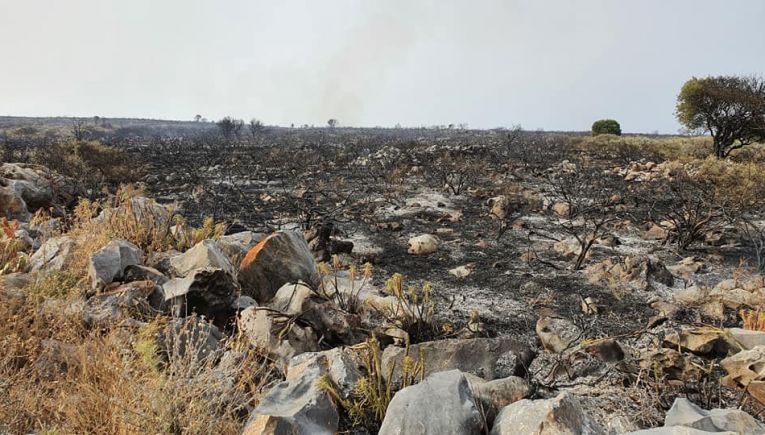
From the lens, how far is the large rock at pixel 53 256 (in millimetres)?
3686

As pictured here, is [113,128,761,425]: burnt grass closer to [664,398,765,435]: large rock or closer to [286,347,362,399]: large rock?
[664,398,765,435]: large rock

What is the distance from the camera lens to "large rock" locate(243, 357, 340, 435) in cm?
183

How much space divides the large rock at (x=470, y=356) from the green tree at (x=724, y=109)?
20068mm

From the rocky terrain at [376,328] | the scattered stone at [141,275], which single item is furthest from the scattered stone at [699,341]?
the scattered stone at [141,275]

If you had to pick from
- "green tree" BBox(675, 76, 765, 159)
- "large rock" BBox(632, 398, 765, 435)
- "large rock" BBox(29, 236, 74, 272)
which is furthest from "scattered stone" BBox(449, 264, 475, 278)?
"green tree" BBox(675, 76, 765, 159)

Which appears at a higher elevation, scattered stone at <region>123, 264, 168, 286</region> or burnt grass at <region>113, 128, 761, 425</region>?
scattered stone at <region>123, 264, 168, 286</region>

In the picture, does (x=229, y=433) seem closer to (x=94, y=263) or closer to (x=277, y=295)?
(x=277, y=295)

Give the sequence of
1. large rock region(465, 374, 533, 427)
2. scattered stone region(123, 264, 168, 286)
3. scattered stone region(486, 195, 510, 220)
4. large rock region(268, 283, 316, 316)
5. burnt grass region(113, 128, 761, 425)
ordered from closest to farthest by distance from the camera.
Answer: large rock region(465, 374, 533, 427) → large rock region(268, 283, 316, 316) → scattered stone region(123, 264, 168, 286) → burnt grass region(113, 128, 761, 425) → scattered stone region(486, 195, 510, 220)

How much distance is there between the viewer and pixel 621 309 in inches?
167

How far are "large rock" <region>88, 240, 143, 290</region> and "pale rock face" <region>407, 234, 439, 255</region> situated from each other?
356 centimetres

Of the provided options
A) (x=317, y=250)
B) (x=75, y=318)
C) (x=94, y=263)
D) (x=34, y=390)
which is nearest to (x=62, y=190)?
(x=317, y=250)

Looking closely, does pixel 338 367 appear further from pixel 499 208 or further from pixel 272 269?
pixel 499 208

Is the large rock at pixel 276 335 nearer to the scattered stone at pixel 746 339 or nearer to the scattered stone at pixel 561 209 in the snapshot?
the scattered stone at pixel 746 339

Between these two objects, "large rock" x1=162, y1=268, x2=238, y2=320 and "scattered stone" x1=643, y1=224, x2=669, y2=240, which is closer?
"large rock" x1=162, y1=268, x2=238, y2=320
